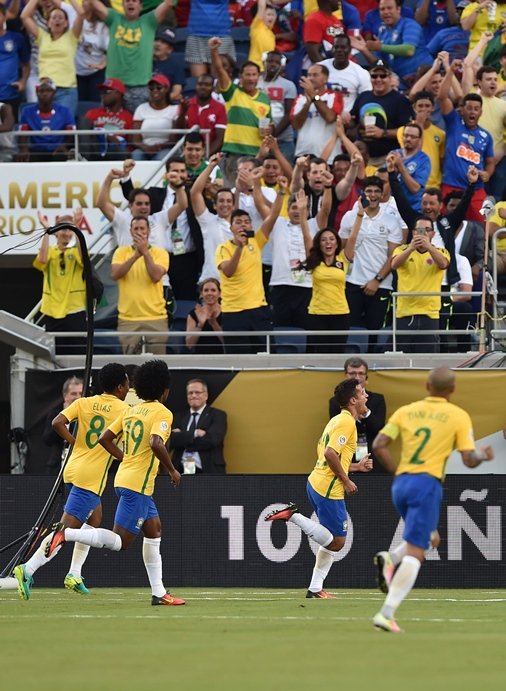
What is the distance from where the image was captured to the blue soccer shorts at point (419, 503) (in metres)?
10.2

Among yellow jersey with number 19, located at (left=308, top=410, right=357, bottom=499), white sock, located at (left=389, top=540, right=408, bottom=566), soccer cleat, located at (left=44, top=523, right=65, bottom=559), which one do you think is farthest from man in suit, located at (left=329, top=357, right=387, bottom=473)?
white sock, located at (left=389, top=540, right=408, bottom=566)

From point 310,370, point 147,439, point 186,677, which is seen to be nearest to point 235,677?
point 186,677

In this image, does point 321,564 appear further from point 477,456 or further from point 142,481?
point 477,456

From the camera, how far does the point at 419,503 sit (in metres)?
10.2

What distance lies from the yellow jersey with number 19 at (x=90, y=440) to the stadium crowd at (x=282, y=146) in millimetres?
5042

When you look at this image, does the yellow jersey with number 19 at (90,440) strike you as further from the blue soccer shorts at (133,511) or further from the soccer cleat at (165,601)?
the soccer cleat at (165,601)

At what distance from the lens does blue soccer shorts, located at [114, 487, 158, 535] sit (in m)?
13.1

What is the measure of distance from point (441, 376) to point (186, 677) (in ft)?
11.6

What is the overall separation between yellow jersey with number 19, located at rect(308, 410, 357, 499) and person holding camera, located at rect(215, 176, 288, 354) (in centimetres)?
486

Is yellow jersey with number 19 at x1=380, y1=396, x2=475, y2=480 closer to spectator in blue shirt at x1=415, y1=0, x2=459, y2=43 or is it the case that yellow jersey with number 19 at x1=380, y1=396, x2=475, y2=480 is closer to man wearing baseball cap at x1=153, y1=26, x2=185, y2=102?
man wearing baseball cap at x1=153, y1=26, x2=185, y2=102

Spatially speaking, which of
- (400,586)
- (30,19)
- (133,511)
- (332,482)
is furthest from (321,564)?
(30,19)

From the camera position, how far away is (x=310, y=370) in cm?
1908

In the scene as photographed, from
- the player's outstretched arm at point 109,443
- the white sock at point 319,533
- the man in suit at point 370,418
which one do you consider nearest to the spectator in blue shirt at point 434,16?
the man in suit at point 370,418

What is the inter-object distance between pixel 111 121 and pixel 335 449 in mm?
9717
